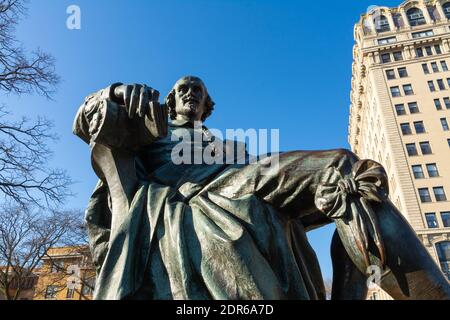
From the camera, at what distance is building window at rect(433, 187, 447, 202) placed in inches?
1471

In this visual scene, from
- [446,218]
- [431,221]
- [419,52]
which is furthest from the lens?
[419,52]

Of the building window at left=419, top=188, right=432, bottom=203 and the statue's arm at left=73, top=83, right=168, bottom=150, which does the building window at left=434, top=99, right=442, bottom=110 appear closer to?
the building window at left=419, top=188, right=432, bottom=203

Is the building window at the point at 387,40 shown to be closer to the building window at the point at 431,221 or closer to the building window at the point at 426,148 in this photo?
the building window at the point at 426,148

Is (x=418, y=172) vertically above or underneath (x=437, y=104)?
underneath

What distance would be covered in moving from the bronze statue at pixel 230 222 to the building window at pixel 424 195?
133 feet

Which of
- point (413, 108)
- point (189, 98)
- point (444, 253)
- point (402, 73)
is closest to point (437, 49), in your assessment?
point (402, 73)

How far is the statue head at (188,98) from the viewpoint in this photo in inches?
148

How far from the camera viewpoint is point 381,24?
5334 cm

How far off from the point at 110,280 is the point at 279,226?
1.16 meters

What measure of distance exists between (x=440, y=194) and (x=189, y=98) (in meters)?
41.0

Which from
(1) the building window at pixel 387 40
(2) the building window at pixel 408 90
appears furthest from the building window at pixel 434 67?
(1) the building window at pixel 387 40

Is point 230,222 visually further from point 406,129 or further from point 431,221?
point 406,129

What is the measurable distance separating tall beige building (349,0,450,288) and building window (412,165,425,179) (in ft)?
0.32

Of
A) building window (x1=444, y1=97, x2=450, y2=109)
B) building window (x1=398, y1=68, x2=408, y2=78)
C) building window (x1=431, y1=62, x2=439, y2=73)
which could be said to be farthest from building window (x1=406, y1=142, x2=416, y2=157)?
building window (x1=431, y1=62, x2=439, y2=73)
